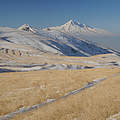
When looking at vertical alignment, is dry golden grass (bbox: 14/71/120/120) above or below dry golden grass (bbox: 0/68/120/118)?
above

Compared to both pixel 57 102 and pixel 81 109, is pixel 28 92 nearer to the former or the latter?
pixel 57 102

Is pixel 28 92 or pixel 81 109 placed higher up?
pixel 81 109

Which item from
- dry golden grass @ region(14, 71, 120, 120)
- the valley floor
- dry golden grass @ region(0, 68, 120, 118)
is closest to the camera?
dry golden grass @ region(14, 71, 120, 120)

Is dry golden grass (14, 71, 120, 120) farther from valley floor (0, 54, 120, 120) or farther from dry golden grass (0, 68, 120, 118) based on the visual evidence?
dry golden grass (0, 68, 120, 118)

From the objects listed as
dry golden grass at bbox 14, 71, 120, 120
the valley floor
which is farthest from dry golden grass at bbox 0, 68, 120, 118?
dry golden grass at bbox 14, 71, 120, 120

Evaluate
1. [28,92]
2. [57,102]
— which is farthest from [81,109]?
[28,92]

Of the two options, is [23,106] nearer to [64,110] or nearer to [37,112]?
[37,112]

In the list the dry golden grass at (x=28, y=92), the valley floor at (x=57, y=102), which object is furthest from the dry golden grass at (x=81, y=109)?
the dry golden grass at (x=28, y=92)

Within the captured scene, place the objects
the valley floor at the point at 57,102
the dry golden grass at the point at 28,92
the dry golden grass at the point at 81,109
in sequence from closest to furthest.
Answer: the dry golden grass at the point at 81,109 → the valley floor at the point at 57,102 → the dry golden grass at the point at 28,92

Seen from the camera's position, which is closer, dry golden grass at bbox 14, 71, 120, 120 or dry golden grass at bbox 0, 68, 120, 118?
dry golden grass at bbox 14, 71, 120, 120

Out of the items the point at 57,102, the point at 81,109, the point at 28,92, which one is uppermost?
the point at 81,109

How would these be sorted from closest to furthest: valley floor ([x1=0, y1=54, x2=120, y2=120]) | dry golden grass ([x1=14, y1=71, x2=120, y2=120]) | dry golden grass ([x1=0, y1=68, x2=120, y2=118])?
dry golden grass ([x1=14, y1=71, x2=120, y2=120]) < valley floor ([x1=0, y1=54, x2=120, y2=120]) < dry golden grass ([x1=0, y1=68, x2=120, y2=118])

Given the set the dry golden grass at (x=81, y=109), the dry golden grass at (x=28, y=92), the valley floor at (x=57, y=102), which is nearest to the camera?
the dry golden grass at (x=81, y=109)

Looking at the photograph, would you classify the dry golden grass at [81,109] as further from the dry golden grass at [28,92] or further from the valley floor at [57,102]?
the dry golden grass at [28,92]
